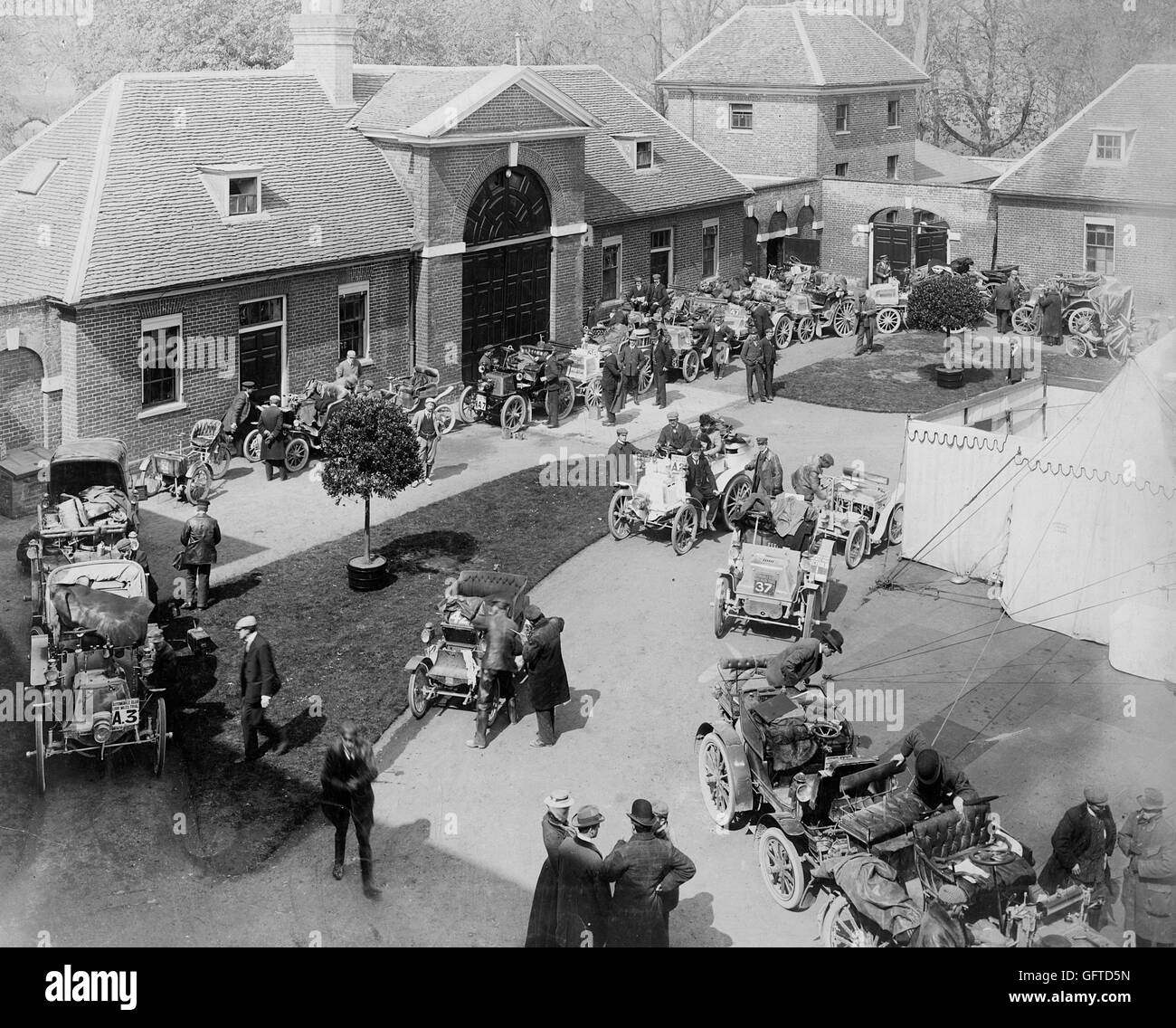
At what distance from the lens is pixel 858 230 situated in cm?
4472

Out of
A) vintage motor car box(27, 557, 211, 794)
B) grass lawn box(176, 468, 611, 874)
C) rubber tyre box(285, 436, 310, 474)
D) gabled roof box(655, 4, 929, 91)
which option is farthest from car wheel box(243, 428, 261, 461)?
gabled roof box(655, 4, 929, 91)

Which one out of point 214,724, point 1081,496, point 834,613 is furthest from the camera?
point 834,613

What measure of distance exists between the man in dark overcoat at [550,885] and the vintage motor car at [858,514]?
10.1m

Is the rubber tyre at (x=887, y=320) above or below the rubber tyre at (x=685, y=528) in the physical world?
above

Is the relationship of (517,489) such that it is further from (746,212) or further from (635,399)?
(746,212)

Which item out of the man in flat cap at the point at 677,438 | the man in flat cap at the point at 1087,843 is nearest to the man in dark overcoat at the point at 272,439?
the man in flat cap at the point at 677,438

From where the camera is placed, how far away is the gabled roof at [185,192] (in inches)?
945

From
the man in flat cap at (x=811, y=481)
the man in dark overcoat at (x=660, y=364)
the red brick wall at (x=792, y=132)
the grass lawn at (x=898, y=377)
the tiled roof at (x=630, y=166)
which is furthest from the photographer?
the red brick wall at (x=792, y=132)

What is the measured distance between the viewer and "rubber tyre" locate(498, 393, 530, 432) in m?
27.6

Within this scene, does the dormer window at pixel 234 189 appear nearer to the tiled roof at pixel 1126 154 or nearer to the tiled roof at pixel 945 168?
the tiled roof at pixel 1126 154
